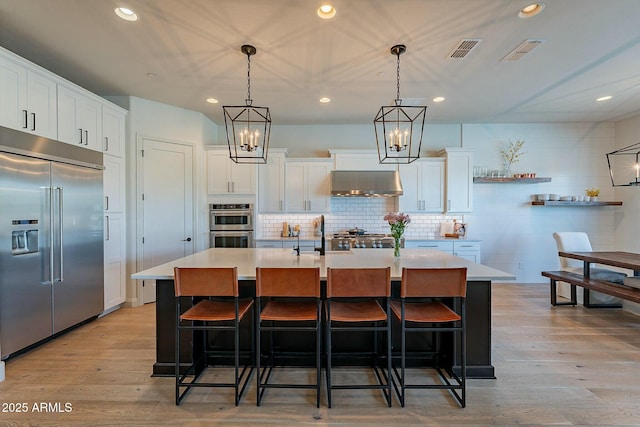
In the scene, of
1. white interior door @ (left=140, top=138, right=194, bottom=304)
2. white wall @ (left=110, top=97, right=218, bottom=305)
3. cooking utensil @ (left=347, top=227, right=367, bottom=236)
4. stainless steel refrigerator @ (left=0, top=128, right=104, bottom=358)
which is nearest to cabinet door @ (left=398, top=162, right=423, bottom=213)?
cooking utensil @ (left=347, top=227, right=367, bottom=236)

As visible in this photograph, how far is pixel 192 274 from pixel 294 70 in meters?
2.58

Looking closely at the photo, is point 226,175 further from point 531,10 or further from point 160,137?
point 531,10

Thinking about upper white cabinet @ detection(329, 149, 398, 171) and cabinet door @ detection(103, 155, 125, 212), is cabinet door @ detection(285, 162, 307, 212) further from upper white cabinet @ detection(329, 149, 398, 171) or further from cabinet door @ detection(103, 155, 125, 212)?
cabinet door @ detection(103, 155, 125, 212)

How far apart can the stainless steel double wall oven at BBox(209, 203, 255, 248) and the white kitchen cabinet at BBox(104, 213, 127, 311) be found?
128 centimetres

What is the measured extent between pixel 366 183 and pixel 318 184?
2.91 feet

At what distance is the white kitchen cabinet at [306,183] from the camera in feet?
17.7

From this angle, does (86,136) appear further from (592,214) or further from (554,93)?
(592,214)

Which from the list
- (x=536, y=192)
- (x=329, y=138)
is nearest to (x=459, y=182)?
(x=536, y=192)

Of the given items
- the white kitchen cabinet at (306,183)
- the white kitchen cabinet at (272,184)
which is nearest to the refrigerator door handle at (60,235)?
the white kitchen cabinet at (272,184)

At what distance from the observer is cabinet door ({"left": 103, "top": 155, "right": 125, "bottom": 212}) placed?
3.84m

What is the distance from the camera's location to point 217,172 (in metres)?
5.01

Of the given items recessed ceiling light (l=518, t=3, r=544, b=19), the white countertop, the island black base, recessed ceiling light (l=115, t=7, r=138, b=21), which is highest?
recessed ceiling light (l=115, t=7, r=138, b=21)

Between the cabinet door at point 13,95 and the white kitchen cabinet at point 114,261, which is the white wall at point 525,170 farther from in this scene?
the cabinet door at point 13,95

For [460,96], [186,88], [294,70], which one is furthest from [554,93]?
[186,88]
